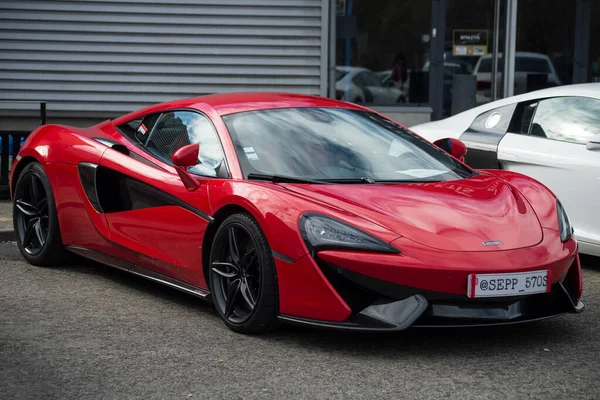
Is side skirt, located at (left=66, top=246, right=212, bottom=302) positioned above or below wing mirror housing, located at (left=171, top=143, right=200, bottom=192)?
below

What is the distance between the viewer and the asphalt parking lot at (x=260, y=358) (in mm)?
4359

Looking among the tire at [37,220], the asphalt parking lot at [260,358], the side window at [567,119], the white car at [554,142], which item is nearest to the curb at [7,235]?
the tire at [37,220]

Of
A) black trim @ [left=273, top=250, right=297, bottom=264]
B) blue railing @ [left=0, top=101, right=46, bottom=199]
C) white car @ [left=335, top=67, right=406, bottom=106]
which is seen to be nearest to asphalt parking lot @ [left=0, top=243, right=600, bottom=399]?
black trim @ [left=273, top=250, right=297, bottom=264]

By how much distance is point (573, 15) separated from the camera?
646 inches

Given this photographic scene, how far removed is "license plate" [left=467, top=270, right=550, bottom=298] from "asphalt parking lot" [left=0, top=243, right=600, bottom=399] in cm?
31

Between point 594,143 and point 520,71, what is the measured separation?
9262mm

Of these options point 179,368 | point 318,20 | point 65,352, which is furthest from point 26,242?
point 318,20

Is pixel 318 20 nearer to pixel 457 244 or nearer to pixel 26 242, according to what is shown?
pixel 26 242

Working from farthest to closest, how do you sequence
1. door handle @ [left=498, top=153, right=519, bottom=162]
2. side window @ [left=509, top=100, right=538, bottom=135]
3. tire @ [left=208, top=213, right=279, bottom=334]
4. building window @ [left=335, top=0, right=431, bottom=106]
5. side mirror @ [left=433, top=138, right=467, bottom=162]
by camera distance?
1. building window @ [left=335, top=0, right=431, bottom=106]
2. side window @ [left=509, top=100, right=538, bottom=135]
3. door handle @ [left=498, top=153, right=519, bottom=162]
4. side mirror @ [left=433, top=138, right=467, bottom=162]
5. tire @ [left=208, top=213, right=279, bottom=334]

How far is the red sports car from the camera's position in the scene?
4.78 metres

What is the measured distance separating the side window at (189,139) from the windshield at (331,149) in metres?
0.12

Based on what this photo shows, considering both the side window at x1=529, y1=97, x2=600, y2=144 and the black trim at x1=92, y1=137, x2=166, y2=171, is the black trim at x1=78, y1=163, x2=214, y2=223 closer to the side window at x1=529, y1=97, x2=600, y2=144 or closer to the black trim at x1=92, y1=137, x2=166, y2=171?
the black trim at x1=92, y1=137, x2=166, y2=171

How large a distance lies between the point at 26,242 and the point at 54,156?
71 centimetres

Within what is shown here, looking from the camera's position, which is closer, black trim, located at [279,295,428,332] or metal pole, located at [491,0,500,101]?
black trim, located at [279,295,428,332]
